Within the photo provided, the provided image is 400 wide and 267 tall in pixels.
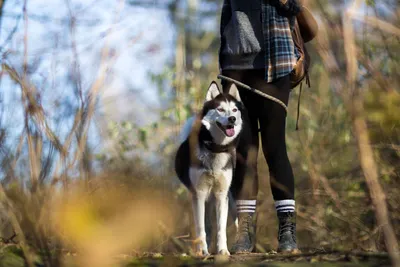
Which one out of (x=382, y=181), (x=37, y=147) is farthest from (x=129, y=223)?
(x=382, y=181)

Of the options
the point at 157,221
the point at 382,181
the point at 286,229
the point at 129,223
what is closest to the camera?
the point at 129,223

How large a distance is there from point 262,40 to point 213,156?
996mm

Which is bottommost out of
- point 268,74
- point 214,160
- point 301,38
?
point 214,160

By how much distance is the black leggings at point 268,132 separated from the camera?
4766mm

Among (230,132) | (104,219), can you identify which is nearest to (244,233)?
(230,132)

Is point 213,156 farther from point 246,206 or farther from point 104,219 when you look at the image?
point 104,219

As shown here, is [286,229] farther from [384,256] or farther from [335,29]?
[335,29]

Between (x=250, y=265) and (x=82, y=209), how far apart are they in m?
1.01

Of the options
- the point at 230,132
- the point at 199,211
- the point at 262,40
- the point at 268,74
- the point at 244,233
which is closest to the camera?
the point at 268,74

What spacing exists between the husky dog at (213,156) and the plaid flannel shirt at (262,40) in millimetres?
577

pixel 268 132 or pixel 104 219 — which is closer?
pixel 104 219

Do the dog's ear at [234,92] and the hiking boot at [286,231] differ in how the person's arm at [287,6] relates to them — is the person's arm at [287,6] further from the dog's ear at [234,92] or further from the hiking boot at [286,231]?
the hiking boot at [286,231]

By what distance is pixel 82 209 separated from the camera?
2975 millimetres

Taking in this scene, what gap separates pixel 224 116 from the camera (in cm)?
558
